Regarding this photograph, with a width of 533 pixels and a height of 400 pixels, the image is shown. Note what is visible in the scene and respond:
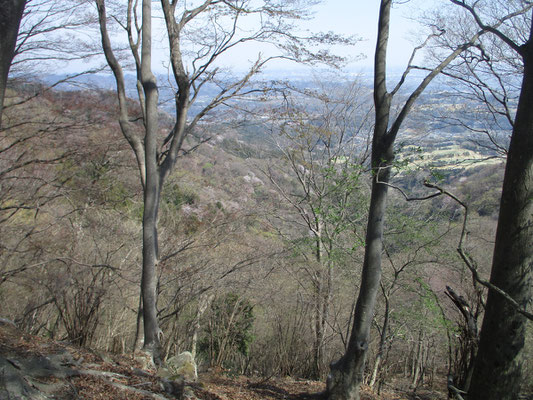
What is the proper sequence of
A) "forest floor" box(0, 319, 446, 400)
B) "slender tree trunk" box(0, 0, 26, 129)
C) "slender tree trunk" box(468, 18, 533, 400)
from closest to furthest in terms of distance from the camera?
"slender tree trunk" box(0, 0, 26, 129), "forest floor" box(0, 319, 446, 400), "slender tree trunk" box(468, 18, 533, 400)

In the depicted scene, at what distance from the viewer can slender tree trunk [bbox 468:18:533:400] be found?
2791 millimetres

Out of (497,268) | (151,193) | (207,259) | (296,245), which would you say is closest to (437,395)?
(296,245)

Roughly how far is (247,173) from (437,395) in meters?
9.19

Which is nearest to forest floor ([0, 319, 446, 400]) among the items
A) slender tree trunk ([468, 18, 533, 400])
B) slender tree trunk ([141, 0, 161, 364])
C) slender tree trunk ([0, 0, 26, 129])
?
slender tree trunk ([141, 0, 161, 364])

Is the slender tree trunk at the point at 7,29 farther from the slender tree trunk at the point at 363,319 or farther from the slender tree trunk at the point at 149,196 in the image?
the slender tree trunk at the point at 363,319

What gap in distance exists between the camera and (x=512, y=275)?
2.84 m

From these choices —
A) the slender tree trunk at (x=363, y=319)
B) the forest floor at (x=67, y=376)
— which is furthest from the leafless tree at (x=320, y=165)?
the forest floor at (x=67, y=376)

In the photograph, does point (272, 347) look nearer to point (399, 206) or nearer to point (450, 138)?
point (399, 206)

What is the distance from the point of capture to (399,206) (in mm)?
9375

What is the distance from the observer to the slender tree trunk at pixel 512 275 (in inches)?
110

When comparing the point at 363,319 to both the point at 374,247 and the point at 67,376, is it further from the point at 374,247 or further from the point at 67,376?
the point at 67,376

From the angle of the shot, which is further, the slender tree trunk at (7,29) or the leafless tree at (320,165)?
the leafless tree at (320,165)

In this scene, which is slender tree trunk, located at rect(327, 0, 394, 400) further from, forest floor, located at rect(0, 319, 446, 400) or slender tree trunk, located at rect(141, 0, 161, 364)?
slender tree trunk, located at rect(141, 0, 161, 364)

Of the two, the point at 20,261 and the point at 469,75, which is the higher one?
the point at 469,75
